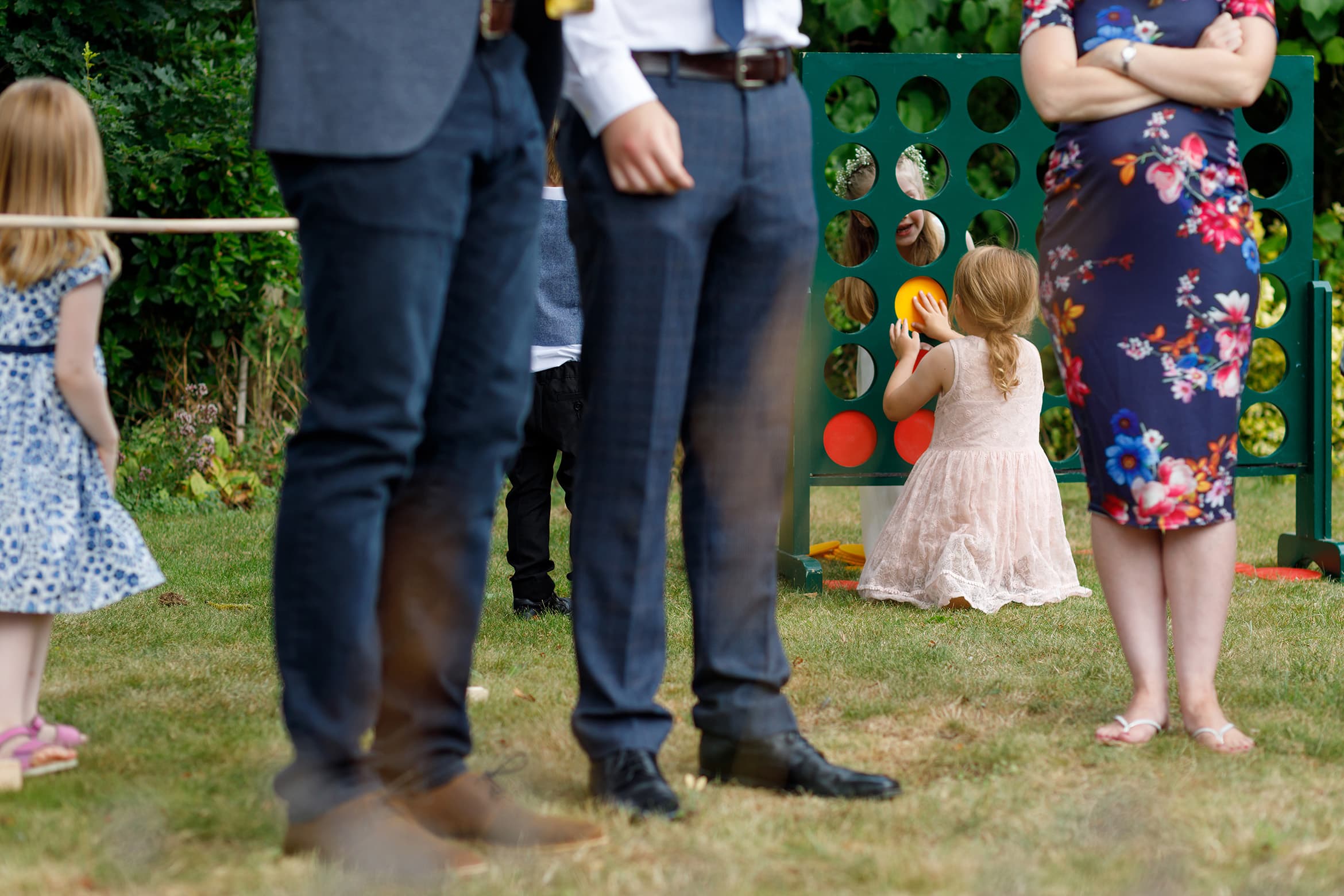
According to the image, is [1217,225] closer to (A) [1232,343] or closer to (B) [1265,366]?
(A) [1232,343]

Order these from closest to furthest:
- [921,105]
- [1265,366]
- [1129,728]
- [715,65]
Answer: [715,65] < [1129,728] < [921,105] < [1265,366]

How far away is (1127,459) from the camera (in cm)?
225

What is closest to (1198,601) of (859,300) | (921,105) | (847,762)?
(847,762)

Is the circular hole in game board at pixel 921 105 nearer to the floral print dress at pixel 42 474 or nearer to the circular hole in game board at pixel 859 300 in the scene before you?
the circular hole in game board at pixel 859 300

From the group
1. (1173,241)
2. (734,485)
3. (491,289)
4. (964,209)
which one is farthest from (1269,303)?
(491,289)

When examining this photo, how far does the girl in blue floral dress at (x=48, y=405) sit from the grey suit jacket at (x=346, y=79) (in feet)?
2.62

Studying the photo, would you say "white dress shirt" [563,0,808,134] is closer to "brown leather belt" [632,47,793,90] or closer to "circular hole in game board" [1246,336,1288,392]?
"brown leather belt" [632,47,793,90]

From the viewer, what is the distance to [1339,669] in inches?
108

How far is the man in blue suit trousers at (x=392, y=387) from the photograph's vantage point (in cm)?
151

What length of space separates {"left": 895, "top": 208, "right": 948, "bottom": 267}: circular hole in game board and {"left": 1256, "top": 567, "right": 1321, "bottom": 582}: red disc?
134cm

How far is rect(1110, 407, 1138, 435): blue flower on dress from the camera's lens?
224 cm

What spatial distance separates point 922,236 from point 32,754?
3046 millimetres

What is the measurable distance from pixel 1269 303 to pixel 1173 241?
4.16m

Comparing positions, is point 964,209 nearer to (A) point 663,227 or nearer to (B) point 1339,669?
(B) point 1339,669
